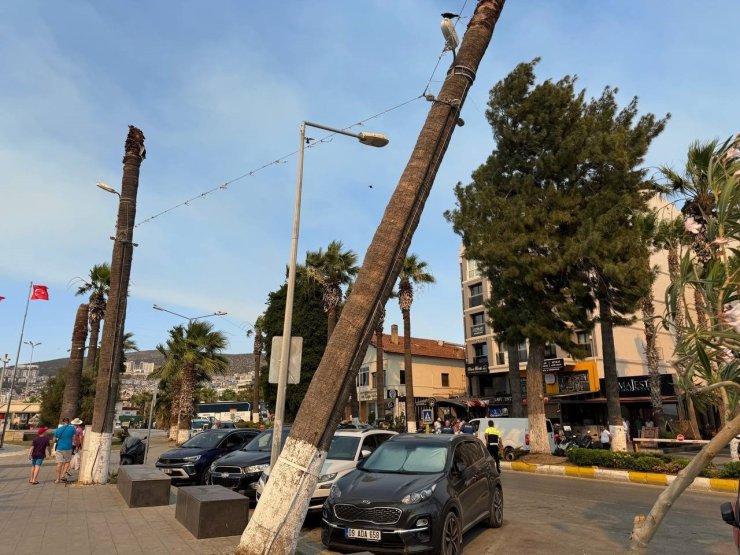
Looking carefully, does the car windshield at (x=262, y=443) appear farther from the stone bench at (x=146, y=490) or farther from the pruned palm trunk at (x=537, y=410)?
the pruned palm trunk at (x=537, y=410)

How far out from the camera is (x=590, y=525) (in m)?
9.17

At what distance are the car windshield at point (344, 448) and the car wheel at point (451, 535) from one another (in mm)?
3694

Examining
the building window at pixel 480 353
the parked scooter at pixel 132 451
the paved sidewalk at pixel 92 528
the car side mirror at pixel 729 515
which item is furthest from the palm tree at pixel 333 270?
the car side mirror at pixel 729 515

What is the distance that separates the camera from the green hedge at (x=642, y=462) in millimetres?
14637

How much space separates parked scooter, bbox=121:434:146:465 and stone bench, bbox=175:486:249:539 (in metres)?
12.7

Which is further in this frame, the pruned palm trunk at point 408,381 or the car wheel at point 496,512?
the pruned palm trunk at point 408,381

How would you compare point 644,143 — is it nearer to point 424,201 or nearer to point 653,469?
point 653,469

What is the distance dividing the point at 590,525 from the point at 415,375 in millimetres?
43901

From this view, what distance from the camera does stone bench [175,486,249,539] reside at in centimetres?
743

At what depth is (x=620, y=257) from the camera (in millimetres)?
19828

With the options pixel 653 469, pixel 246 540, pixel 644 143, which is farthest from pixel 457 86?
pixel 644 143

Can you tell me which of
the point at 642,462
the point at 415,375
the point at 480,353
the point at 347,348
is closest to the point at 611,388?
the point at 642,462

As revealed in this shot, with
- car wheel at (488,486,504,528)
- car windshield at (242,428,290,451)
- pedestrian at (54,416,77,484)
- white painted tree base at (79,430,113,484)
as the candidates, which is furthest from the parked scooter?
car wheel at (488,486,504,528)

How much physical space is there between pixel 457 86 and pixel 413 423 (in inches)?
1132
